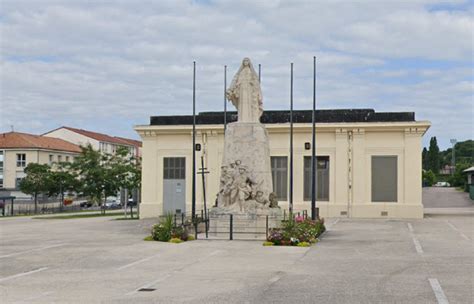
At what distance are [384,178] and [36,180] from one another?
123 ft

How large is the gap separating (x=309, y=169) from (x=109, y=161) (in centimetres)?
1727

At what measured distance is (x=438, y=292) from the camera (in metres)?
12.4

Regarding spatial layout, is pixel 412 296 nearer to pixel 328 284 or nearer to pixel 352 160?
pixel 328 284

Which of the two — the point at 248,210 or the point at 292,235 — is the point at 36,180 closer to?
the point at 248,210

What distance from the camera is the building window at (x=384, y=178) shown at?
135 ft

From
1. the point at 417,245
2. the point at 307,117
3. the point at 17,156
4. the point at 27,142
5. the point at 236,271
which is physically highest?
the point at 307,117

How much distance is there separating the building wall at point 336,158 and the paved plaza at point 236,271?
16523 millimetres

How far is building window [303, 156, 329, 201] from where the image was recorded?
1671 inches

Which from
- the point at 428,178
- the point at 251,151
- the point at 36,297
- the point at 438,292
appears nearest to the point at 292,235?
the point at 251,151

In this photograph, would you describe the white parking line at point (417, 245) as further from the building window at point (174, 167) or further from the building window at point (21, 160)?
the building window at point (21, 160)

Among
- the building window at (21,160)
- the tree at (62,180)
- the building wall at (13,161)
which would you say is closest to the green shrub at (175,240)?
the tree at (62,180)

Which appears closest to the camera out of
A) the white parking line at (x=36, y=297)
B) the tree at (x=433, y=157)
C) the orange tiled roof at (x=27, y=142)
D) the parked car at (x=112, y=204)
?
the white parking line at (x=36, y=297)

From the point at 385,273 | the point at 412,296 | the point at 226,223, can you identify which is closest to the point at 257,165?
the point at 226,223

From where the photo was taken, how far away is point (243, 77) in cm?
2750
